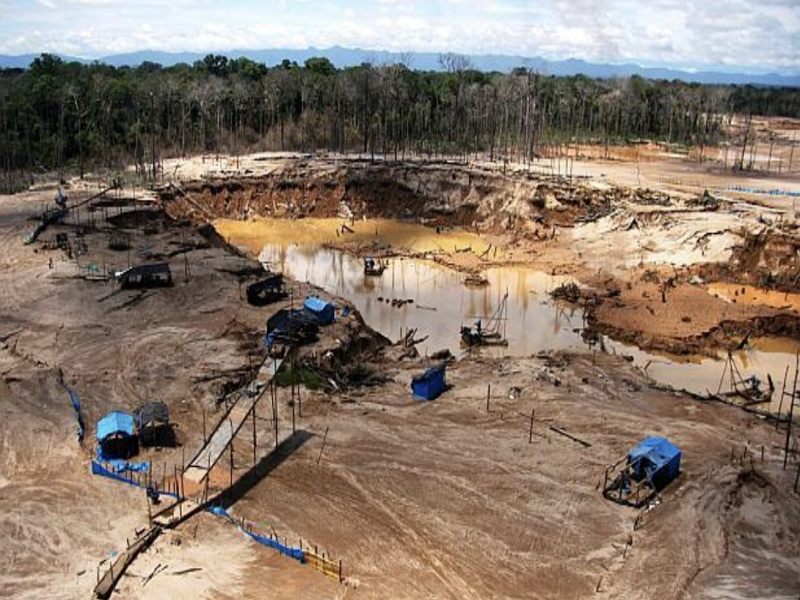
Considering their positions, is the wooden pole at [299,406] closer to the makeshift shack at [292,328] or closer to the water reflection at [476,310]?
the makeshift shack at [292,328]

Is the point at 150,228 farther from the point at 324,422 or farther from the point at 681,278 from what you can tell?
the point at 681,278

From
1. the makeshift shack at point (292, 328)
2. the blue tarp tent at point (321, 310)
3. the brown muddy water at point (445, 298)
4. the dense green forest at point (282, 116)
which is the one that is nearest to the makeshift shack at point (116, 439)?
Result: the makeshift shack at point (292, 328)

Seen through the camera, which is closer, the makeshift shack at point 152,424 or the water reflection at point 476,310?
the makeshift shack at point 152,424

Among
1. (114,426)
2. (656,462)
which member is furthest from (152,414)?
(656,462)

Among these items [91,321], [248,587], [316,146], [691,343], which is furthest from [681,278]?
[316,146]

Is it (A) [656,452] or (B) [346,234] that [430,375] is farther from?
(B) [346,234]

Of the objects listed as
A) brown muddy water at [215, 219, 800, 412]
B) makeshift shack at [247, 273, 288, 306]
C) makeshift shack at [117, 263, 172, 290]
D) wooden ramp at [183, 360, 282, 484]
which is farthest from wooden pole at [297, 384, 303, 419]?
makeshift shack at [117, 263, 172, 290]
